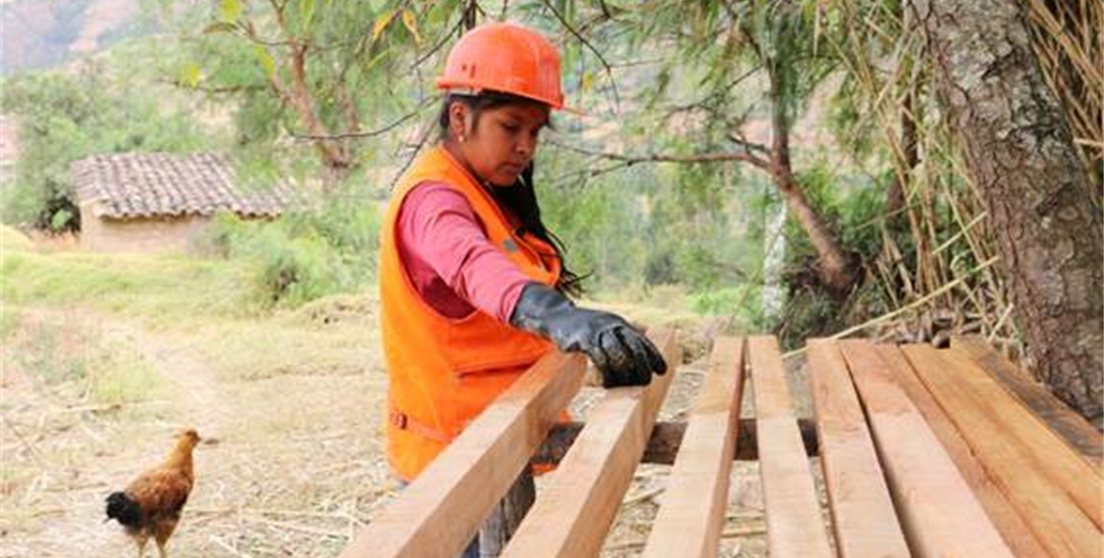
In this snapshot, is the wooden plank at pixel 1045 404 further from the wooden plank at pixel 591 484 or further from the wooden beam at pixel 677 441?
the wooden plank at pixel 591 484

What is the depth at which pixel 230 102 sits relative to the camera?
14703mm

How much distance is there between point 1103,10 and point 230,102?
13736 millimetres

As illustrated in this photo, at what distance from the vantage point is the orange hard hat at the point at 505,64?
5.88 ft

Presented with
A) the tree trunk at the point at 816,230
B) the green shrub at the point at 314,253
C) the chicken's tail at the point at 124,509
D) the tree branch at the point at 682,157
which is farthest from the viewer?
the green shrub at the point at 314,253

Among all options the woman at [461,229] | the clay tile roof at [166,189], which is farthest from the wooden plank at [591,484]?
the clay tile roof at [166,189]

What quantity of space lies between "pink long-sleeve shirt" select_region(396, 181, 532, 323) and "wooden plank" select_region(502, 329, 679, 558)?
0.67ft

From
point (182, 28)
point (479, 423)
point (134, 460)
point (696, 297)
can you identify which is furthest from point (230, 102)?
point (479, 423)

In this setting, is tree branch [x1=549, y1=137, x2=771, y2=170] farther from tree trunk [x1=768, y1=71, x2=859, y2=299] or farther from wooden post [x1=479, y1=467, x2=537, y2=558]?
wooden post [x1=479, y1=467, x2=537, y2=558]

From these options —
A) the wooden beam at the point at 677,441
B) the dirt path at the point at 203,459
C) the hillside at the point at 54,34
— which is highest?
the hillside at the point at 54,34

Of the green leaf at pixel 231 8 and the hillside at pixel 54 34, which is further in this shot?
the hillside at pixel 54 34

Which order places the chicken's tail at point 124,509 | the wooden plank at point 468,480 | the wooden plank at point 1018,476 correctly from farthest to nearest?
1. the chicken's tail at point 124,509
2. the wooden plank at point 1018,476
3. the wooden plank at point 468,480

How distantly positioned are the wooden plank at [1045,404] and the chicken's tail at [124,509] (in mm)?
2711

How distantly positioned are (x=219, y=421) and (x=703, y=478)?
20.2 ft

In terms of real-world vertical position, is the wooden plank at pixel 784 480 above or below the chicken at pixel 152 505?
above
